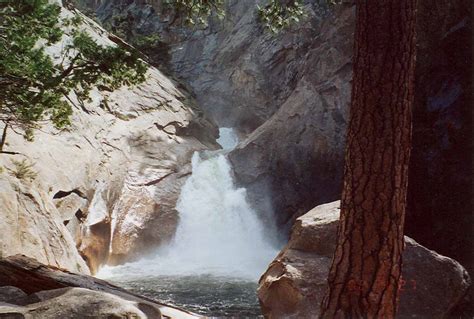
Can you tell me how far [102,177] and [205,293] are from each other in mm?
6178

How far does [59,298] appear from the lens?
4.16 m

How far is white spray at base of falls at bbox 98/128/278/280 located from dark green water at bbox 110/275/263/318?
3.79 feet

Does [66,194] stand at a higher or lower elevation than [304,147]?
lower

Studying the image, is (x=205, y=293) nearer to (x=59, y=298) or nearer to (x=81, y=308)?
(x=59, y=298)

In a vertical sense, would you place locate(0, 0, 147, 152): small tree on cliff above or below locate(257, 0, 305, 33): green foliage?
below

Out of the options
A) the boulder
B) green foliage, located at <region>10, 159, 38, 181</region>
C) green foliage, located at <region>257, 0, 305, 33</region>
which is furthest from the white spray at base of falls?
the boulder

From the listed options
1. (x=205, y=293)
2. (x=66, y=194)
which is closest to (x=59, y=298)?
(x=205, y=293)

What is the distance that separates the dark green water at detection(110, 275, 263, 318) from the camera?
988 centimetres

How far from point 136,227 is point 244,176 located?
4897mm

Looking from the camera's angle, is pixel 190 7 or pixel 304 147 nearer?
pixel 190 7

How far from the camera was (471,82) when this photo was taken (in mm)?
14016

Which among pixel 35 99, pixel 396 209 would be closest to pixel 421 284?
pixel 396 209

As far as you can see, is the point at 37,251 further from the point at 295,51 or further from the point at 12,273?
the point at 295,51

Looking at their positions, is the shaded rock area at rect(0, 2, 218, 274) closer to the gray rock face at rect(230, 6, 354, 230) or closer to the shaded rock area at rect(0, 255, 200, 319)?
the shaded rock area at rect(0, 255, 200, 319)
